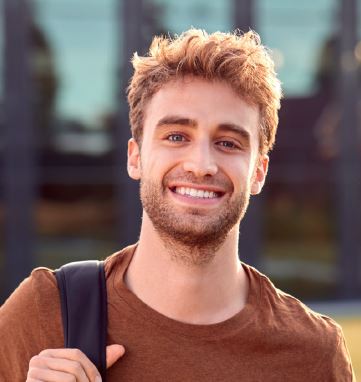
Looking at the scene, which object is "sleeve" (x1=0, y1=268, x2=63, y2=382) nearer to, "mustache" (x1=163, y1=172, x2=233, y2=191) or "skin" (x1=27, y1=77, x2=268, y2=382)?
"skin" (x1=27, y1=77, x2=268, y2=382)

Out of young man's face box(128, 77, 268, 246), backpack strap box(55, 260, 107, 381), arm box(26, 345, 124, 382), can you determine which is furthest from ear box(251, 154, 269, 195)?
arm box(26, 345, 124, 382)

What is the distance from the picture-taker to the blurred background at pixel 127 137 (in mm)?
16953

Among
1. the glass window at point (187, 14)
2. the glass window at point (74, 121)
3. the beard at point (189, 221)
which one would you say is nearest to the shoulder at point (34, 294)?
the beard at point (189, 221)

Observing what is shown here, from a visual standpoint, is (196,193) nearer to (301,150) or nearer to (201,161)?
(201,161)

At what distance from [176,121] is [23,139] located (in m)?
14.2

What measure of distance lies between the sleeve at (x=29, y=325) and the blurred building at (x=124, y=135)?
554 inches

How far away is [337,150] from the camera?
747 inches

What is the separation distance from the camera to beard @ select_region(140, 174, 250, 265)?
2.88 meters

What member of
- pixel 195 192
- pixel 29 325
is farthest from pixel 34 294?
pixel 195 192

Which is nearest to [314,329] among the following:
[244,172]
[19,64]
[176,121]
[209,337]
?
[209,337]

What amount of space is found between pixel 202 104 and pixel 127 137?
14.6 meters

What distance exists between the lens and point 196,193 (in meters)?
2.86

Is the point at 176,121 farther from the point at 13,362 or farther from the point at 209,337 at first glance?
the point at 13,362

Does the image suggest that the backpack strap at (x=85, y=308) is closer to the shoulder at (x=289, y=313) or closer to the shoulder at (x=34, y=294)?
the shoulder at (x=34, y=294)
